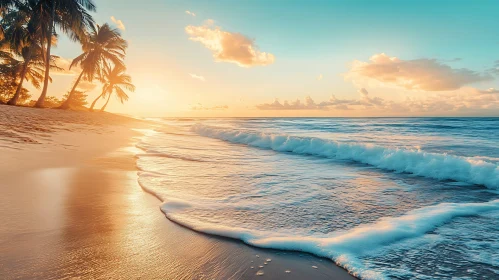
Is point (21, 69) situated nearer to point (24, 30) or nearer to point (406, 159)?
point (24, 30)

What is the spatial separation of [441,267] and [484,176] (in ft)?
16.2

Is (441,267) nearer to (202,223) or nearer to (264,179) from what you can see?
(202,223)

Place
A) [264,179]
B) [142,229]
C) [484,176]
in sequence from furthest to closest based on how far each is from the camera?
[484,176] < [264,179] < [142,229]

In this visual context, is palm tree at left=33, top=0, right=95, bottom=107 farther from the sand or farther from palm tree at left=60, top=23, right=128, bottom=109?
the sand

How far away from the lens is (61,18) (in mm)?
20922

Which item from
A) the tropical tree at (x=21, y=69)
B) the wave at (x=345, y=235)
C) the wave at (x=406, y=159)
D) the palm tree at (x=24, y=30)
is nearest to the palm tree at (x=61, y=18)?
the palm tree at (x=24, y=30)

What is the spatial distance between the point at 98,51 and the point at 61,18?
21.2 feet

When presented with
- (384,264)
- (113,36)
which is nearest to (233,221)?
(384,264)

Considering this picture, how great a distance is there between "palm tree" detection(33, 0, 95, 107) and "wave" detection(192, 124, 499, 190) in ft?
60.4

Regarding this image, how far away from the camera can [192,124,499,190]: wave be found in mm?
5699

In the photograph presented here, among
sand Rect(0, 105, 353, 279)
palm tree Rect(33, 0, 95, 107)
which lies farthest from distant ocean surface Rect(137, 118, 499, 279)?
palm tree Rect(33, 0, 95, 107)

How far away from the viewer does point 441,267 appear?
2080mm

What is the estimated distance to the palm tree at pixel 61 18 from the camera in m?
19.1

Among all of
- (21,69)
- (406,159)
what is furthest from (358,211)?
(21,69)
